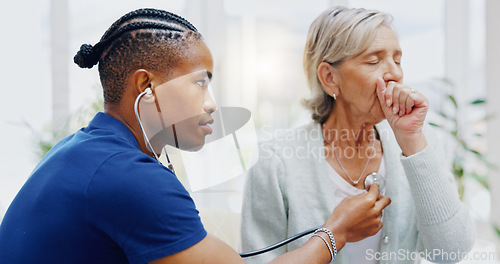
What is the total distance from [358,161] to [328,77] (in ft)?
0.74

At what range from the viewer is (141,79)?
658 millimetres

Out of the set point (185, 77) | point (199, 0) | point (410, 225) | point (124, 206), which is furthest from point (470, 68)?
point (124, 206)

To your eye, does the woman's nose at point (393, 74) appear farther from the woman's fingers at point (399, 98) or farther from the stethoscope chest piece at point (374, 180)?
the stethoscope chest piece at point (374, 180)

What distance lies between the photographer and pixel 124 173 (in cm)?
56

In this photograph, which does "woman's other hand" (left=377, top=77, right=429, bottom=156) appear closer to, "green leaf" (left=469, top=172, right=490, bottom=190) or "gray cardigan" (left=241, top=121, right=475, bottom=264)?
"gray cardigan" (left=241, top=121, right=475, bottom=264)

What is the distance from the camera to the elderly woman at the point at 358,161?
941 mm

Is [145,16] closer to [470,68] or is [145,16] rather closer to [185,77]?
[185,77]

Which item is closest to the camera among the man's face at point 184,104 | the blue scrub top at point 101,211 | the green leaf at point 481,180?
the blue scrub top at point 101,211

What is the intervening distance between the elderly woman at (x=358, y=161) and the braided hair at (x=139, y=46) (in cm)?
45

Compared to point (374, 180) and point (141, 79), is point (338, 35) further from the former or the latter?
point (141, 79)

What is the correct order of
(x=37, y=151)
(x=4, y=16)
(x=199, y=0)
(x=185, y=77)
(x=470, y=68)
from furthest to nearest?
(x=470, y=68) < (x=199, y=0) < (x=4, y=16) < (x=37, y=151) < (x=185, y=77)

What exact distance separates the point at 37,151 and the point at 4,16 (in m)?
0.65

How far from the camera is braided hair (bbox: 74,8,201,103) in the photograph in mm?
654

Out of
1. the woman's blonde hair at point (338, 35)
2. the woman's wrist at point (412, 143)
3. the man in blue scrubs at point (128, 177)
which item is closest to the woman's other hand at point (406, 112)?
the woman's wrist at point (412, 143)
